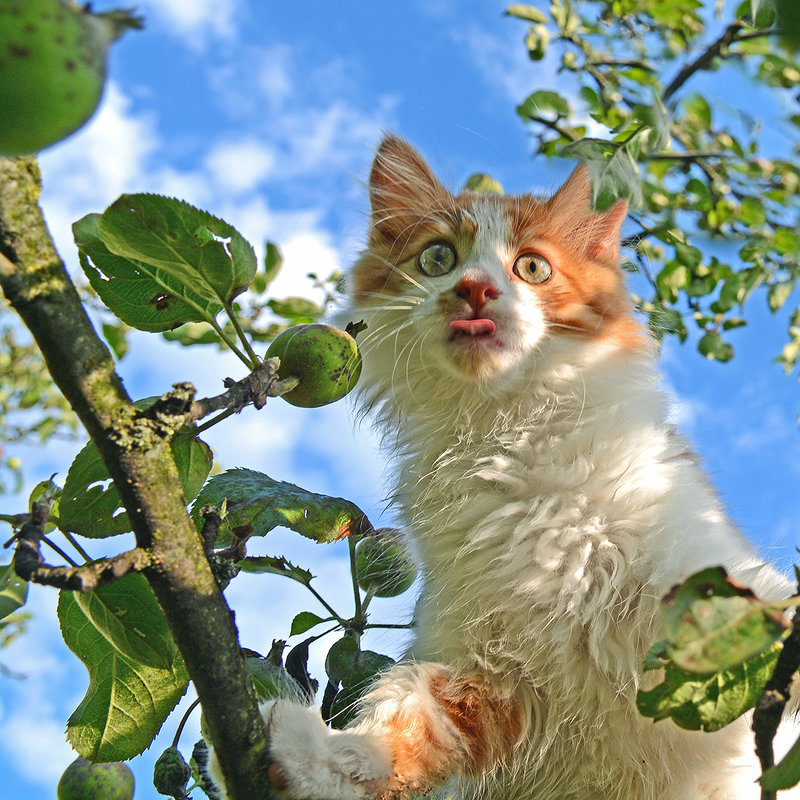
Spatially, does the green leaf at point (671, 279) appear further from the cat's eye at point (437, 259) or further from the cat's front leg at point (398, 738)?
the cat's front leg at point (398, 738)

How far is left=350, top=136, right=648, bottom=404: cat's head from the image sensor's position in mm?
1968

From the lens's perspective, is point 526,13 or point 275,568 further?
point 526,13

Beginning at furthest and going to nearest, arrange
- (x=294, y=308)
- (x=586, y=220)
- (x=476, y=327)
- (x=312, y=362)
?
(x=586, y=220), (x=294, y=308), (x=476, y=327), (x=312, y=362)

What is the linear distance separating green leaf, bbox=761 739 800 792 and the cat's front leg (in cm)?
72

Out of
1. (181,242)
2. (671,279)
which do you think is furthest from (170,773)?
(671,279)

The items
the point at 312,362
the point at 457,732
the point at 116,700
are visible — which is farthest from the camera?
the point at 457,732

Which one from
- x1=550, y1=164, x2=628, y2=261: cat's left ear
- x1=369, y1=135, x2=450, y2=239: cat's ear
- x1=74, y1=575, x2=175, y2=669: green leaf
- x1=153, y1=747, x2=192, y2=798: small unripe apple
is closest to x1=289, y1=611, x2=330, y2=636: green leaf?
x1=153, y1=747, x2=192, y2=798: small unripe apple

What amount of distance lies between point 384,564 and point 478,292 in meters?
0.69

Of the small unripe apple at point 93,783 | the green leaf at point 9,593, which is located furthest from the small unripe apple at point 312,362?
the small unripe apple at point 93,783

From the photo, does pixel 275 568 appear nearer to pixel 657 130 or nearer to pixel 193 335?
pixel 193 335

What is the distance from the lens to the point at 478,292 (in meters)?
1.95

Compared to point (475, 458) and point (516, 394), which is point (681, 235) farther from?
point (475, 458)

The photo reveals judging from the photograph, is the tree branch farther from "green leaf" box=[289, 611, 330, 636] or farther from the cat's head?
"green leaf" box=[289, 611, 330, 636]

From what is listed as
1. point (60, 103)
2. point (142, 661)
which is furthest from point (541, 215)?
point (60, 103)
